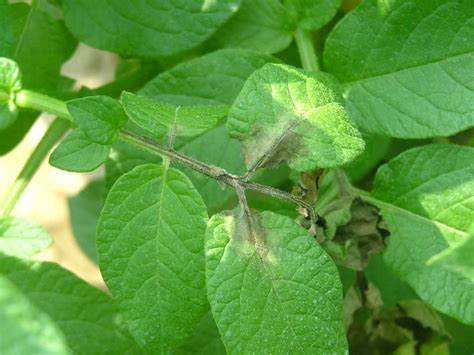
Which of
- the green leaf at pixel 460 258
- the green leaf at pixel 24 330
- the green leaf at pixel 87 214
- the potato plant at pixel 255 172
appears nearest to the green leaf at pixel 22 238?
the potato plant at pixel 255 172

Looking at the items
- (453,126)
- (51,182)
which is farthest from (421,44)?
(51,182)

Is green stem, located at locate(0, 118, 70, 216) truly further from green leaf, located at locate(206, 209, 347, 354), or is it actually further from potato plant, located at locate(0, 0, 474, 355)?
green leaf, located at locate(206, 209, 347, 354)

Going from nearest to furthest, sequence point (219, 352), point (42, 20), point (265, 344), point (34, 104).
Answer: point (265, 344) < point (34, 104) < point (219, 352) < point (42, 20)

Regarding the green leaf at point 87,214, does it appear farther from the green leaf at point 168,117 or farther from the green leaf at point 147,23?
the green leaf at point 168,117

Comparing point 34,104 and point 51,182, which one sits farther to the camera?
point 51,182

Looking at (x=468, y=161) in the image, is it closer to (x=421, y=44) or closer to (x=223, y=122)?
(x=421, y=44)

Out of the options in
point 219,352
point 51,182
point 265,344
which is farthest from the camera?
point 51,182
